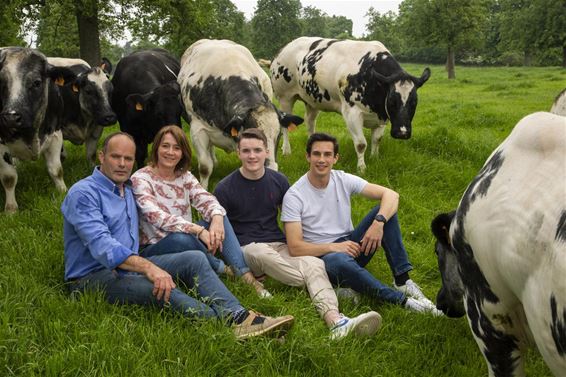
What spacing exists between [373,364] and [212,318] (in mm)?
994

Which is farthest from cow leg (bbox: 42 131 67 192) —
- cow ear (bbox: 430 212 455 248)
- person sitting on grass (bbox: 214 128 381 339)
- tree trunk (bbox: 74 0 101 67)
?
tree trunk (bbox: 74 0 101 67)

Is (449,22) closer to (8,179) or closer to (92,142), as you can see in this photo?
(92,142)

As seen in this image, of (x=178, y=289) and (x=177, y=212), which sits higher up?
(x=177, y=212)

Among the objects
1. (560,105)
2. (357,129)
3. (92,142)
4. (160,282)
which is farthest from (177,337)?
(357,129)

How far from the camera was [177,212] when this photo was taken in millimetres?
4266

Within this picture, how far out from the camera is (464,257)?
2.63m

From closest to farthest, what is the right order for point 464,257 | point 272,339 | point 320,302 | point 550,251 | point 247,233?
1. point 550,251
2. point 464,257
3. point 272,339
4. point 320,302
5. point 247,233

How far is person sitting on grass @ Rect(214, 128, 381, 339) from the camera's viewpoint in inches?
158

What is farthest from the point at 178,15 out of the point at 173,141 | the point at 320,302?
the point at 320,302

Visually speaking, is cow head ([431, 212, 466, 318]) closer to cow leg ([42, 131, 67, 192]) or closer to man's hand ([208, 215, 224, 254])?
man's hand ([208, 215, 224, 254])

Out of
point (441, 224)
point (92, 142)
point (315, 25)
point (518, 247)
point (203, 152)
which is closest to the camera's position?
point (518, 247)

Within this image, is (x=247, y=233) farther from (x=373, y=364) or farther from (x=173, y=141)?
(x=373, y=364)

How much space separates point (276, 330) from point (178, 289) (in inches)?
27.5

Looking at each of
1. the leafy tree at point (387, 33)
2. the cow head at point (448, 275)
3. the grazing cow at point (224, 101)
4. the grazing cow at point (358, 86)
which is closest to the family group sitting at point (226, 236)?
the cow head at point (448, 275)
